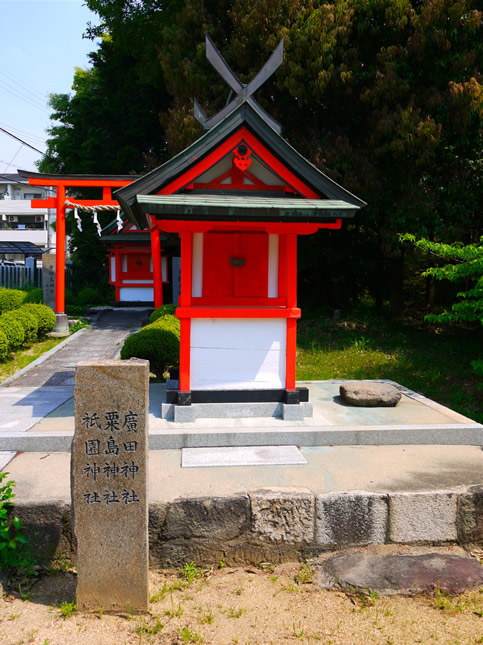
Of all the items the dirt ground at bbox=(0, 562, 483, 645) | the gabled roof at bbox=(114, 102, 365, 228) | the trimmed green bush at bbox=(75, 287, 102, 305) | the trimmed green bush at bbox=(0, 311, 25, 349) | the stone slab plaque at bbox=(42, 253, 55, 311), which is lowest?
the dirt ground at bbox=(0, 562, 483, 645)

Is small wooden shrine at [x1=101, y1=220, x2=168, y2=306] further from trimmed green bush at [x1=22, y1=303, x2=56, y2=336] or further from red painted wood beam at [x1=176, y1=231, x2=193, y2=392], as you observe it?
red painted wood beam at [x1=176, y1=231, x2=193, y2=392]

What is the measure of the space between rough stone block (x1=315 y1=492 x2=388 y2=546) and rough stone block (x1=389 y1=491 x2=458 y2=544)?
4.2 inches

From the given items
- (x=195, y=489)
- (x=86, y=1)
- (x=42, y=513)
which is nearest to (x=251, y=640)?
(x=195, y=489)

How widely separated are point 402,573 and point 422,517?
62cm

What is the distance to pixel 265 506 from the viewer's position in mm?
4516

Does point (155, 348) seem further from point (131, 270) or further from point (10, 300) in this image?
point (131, 270)

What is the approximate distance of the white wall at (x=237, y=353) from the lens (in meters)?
6.81

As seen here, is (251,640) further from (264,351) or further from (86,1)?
(86,1)

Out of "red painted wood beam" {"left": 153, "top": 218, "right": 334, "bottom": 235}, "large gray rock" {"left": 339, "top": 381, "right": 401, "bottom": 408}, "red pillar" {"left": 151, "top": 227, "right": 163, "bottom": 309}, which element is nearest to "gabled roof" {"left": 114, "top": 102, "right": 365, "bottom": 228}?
"red painted wood beam" {"left": 153, "top": 218, "right": 334, "bottom": 235}

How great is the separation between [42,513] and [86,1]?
69.8ft

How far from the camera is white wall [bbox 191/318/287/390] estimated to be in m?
6.81

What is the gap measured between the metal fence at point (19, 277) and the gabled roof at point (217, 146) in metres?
16.5

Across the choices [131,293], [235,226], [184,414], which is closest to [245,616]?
[184,414]

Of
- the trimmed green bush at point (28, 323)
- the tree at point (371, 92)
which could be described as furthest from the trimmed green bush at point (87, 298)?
the tree at point (371, 92)
